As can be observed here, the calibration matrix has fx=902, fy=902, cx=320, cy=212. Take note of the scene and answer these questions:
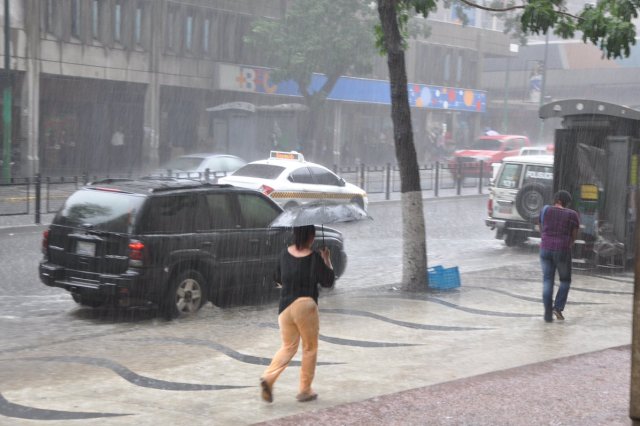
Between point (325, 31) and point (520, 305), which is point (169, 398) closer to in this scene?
point (520, 305)

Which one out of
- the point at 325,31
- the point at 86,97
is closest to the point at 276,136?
the point at 325,31

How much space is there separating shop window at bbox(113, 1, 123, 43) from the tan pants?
3283 cm

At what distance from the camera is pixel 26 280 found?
45.3ft

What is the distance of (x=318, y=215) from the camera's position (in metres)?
7.82

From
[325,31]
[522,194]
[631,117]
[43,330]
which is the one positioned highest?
[325,31]

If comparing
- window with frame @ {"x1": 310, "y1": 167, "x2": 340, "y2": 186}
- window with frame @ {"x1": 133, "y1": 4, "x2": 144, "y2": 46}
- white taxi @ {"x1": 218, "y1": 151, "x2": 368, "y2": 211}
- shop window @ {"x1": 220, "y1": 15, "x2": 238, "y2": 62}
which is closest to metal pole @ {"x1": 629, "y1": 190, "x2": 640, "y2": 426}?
white taxi @ {"x1": 218, "y1": 151, "x2": 368, "y2": 211}

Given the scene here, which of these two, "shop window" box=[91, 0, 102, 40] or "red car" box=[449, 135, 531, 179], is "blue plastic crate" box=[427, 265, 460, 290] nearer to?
"red car" box=[449, 135, 531, 179]

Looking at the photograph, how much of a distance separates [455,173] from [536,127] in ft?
121

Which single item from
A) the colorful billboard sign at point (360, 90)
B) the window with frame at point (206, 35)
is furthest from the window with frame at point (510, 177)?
the window with frame at point (206, 35)

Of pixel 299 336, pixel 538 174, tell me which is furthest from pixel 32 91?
pixel 299 336

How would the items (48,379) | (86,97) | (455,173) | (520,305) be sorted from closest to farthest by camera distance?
(48,379), (520,305), (455,173), (86,97)

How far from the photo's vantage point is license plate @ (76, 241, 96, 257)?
1068cm

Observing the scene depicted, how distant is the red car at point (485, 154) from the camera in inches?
1372

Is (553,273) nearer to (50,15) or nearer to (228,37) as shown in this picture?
(50,15)
